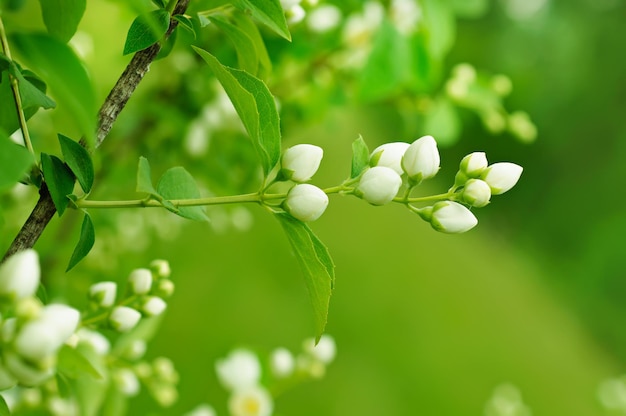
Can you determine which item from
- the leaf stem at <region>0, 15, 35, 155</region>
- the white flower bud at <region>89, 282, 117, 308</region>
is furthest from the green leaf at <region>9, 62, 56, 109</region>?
the white flower bud at <region>89, 282, 117, 308</region>

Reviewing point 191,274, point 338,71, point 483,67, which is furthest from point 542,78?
point 338,71

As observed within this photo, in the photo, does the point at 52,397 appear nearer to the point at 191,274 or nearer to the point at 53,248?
the point at 53,248

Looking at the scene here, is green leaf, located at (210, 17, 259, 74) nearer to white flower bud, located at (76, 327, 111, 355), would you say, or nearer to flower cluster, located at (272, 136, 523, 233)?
flower cluster, located at (272, 136, 523, 233)

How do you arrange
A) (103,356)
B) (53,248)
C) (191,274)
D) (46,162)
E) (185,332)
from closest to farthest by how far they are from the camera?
1. (46,162)
2. (103,356)
3. (53,248)
4. (185,332)
5. (191,274)

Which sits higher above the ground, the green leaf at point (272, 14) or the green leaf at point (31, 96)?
the green leaf at point (272, 14)

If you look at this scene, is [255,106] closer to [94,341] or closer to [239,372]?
[94,341]

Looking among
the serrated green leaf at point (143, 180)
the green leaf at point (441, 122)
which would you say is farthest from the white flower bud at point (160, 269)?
the green leaf at point (441, 122)

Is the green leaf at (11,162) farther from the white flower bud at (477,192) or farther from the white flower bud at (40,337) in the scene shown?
the white flower bud at (477,192)
